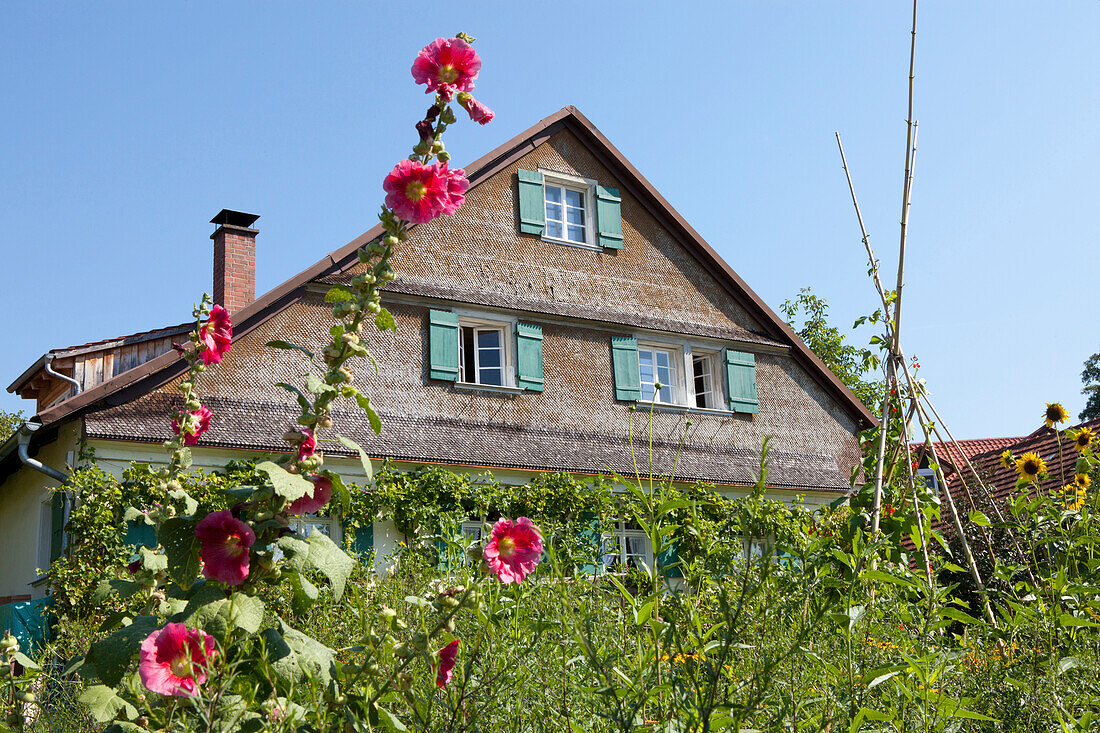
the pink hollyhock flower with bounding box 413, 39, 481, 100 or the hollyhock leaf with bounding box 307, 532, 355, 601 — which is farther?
the pink hollyhock flower with bounding box 413, 39, 481, 100

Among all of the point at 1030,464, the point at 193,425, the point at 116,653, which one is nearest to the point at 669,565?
the point at 116,653

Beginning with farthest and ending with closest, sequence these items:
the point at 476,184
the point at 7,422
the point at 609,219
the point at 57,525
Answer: the point at 7,422, the point at 609,219, the point at 476,184, the point at 57,525

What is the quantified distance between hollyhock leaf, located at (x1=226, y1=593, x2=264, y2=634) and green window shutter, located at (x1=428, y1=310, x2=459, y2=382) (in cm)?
1031

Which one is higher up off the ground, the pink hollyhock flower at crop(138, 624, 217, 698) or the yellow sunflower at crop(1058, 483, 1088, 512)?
the yellow sunflower at crop(1058, 483, 1088, 512)

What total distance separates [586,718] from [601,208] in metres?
12.5

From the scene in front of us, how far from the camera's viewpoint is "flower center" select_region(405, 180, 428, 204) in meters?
2.14

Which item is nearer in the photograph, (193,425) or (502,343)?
(193,425)

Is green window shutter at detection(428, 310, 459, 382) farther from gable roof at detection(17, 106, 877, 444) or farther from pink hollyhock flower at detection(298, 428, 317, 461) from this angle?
pink hollyhock flower at detection(298, 428, 317, 461)

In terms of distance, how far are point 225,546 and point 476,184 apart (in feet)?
38.1

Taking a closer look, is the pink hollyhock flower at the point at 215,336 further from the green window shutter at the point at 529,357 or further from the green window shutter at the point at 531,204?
the green window shutter at the point at 531,204

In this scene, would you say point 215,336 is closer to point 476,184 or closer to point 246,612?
point 246,612

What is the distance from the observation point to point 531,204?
1359 centimetres

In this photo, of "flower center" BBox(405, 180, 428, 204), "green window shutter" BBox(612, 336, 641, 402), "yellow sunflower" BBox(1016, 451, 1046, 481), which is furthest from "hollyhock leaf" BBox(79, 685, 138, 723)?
"green window shutter" BBox(612, 336, 641, 402)

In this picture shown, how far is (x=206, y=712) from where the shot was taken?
1.60 meters
